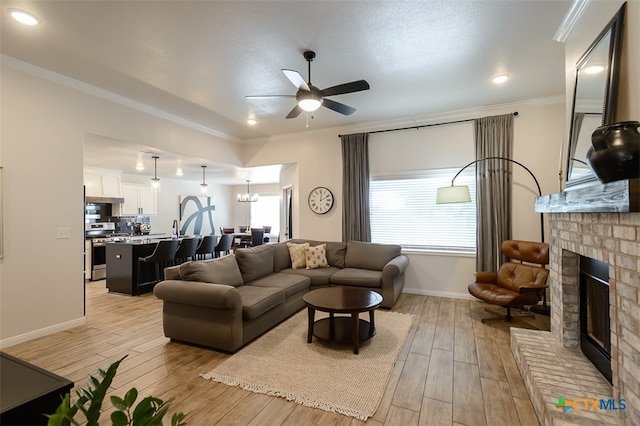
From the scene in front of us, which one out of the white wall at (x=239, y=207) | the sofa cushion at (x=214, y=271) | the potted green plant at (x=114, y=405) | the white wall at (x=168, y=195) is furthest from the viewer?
the white wall at (x=239, y=207)

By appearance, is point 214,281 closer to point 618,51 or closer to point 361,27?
point 361,27

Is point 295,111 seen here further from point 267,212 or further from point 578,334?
point 267,212

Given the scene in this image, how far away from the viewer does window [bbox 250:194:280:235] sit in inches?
424

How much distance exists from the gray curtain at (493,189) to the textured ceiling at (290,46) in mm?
424

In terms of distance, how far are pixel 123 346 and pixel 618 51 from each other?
4898mm

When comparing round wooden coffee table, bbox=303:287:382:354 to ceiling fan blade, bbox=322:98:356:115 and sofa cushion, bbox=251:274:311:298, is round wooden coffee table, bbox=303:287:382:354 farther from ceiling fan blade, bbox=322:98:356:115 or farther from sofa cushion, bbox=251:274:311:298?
ceiling fan blade, bbox=322:98:356:115

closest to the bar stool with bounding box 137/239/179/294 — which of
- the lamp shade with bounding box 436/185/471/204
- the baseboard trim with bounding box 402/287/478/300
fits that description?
the baseboard trim with bounding box 402/287/478/300

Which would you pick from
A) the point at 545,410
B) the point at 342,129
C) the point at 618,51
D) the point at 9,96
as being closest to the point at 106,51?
the point at 9,96

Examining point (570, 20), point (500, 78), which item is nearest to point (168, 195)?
point (500, 78)

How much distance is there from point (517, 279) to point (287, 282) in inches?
119

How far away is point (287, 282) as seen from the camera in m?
4.00

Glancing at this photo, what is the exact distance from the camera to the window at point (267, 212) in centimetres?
1076

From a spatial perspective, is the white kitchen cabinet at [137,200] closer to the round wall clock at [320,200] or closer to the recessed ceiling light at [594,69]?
the round wall clock at [320,200]

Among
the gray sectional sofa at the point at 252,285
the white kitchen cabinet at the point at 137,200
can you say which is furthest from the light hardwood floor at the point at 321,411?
the white kitchen cabinet at the point at 137,200
